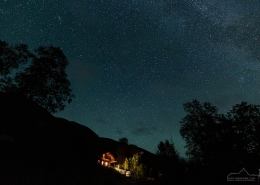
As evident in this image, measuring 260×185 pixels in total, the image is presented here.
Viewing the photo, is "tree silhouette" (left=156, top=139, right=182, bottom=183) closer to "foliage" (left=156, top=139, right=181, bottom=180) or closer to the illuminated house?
"foliage" (left=156, top=139, right=181, bottom=180)

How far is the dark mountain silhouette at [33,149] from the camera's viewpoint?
15.0 metres

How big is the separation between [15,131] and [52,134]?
3.77 m

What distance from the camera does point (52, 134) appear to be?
22.5m

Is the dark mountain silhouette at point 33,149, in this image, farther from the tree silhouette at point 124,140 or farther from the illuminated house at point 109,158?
the tree silhouette at point 124,140

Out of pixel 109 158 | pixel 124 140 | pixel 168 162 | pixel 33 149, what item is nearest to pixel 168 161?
pixel 168 162

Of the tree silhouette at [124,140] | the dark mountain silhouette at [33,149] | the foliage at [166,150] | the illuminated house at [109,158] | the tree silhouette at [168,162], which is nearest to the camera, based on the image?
the dark mountain silhouette at [33,149]

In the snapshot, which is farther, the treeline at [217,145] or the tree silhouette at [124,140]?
the tree silhouette at [124,140]

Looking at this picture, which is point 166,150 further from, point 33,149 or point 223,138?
point 33,149

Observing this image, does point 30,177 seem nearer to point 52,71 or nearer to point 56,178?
point 56,178

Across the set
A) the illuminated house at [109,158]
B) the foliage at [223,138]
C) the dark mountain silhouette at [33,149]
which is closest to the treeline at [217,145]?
the foliage at [223,138]

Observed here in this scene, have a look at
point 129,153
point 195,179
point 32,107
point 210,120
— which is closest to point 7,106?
point 32,107

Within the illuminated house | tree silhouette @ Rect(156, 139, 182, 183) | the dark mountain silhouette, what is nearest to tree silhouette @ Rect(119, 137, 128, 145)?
the illuminated house

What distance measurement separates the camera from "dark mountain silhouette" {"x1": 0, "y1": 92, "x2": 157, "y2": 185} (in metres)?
15.0

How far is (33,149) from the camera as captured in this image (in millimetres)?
18844
